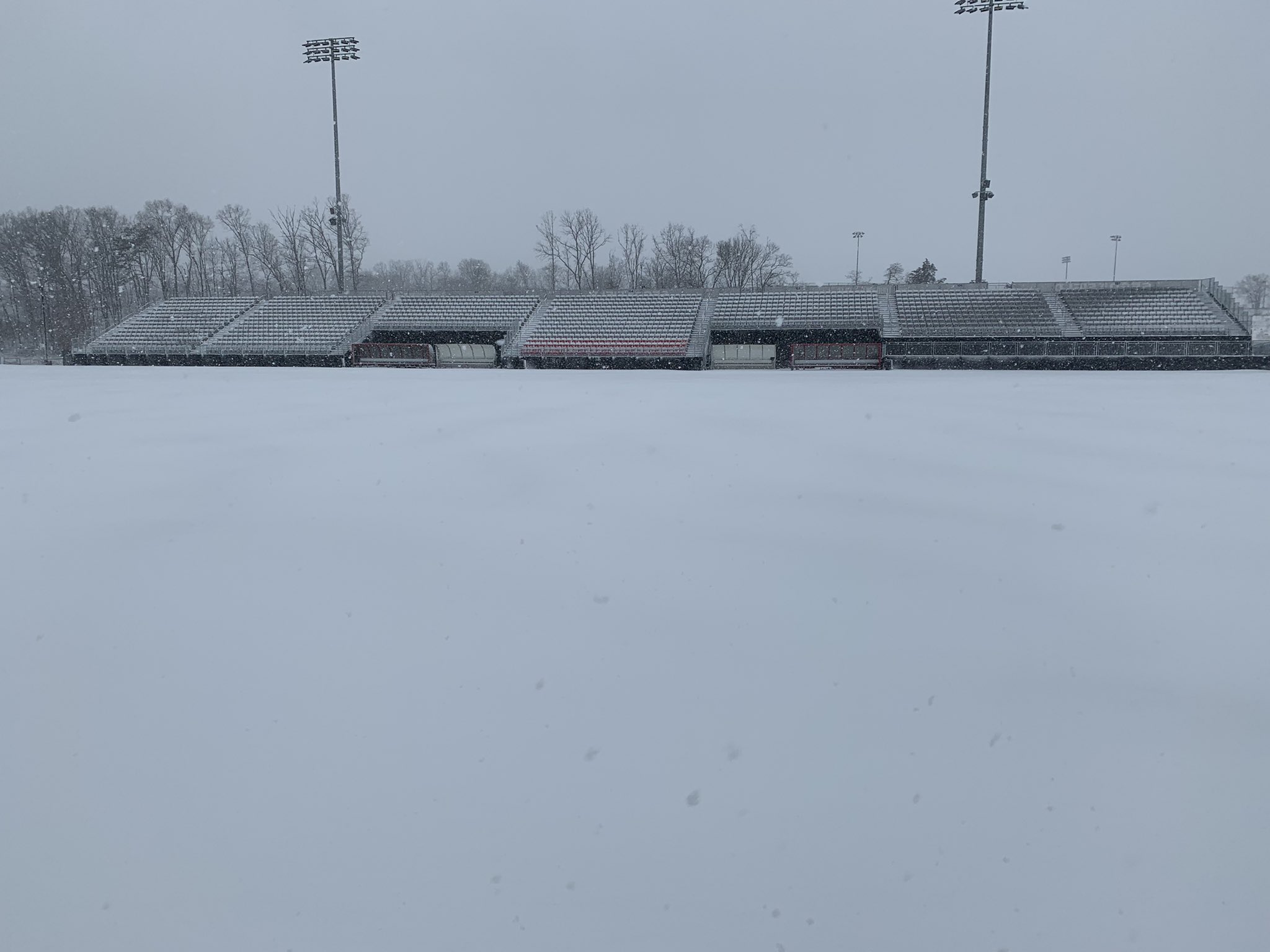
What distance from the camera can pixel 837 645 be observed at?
11.5 feet

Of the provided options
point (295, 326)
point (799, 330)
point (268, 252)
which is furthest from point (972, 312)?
point (268, 252)

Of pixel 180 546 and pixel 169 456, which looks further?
pixel 169 456

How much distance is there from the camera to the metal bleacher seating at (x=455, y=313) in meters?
30.5

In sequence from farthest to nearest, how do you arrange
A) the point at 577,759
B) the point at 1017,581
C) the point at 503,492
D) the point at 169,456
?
the point at 169,456 < the point at 503,492 < the point at 1017,581 < the point at 577,759

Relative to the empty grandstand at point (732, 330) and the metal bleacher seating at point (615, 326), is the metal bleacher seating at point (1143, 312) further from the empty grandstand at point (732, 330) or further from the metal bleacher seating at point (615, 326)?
the metal bleacher seating at point (615, 326)

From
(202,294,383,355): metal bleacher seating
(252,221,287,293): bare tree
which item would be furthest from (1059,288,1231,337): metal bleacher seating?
(252,221,287,293): bare tree

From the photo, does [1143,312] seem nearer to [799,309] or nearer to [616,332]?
[799,309]

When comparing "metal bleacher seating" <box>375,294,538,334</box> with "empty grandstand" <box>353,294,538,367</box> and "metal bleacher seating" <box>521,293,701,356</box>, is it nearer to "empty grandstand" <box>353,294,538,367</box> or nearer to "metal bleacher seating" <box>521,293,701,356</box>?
"empty grandstand" <box>353,294,538,367</box>

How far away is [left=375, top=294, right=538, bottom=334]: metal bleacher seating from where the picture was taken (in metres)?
30.5

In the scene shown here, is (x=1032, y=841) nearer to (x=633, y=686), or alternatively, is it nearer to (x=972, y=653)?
(x=972, y=653)

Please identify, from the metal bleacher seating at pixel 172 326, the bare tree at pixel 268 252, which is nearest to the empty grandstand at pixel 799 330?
the metal bleacher seating at pixel 172 326

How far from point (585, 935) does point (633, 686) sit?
45.3 inches

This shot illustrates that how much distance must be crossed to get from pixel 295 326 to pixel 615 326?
13.9 metres

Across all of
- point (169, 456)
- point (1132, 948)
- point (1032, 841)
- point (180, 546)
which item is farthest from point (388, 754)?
point (169, 456)
